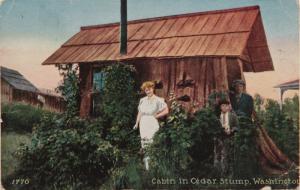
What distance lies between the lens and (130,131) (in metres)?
7.29

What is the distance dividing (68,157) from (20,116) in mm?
1025

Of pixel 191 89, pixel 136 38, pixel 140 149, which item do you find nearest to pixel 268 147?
pixel 191 89

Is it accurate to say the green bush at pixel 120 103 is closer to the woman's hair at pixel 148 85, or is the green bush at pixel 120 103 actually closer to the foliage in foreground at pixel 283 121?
the woman's hair at pixel 148 85

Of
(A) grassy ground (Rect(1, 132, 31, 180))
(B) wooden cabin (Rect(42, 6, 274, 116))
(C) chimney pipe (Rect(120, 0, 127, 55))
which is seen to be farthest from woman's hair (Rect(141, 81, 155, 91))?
(A) grassy ground (Rect(1, 132, 31, 180))

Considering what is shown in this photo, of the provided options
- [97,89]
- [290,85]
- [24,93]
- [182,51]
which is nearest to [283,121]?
[290,85]

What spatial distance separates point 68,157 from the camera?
23.6ft

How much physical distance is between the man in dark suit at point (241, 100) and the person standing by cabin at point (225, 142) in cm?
10

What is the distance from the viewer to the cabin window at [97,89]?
761 cm

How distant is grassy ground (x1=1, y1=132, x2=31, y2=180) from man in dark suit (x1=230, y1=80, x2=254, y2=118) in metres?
3.15

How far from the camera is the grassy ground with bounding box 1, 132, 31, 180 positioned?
7371 mm

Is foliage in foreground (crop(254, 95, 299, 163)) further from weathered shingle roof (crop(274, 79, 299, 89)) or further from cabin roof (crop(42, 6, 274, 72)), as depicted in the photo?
cabin roof (crop(42, 6, 274, 72))

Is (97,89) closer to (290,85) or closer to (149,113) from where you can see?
(149,113)

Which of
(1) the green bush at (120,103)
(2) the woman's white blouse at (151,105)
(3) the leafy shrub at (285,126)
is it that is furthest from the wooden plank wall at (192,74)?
(3) the leafy shrub at (285,126)

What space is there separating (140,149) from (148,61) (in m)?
1.30
